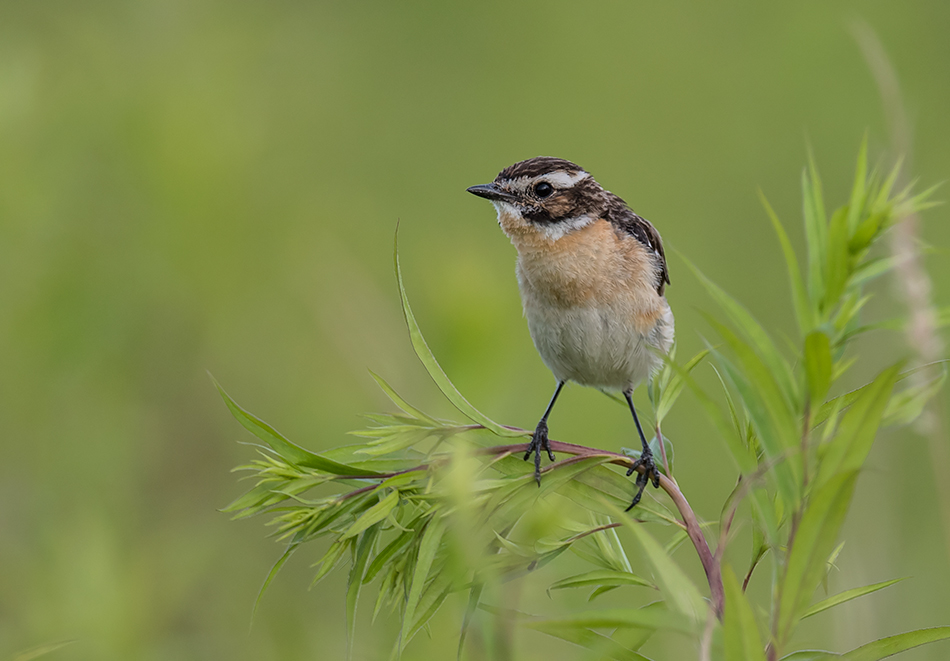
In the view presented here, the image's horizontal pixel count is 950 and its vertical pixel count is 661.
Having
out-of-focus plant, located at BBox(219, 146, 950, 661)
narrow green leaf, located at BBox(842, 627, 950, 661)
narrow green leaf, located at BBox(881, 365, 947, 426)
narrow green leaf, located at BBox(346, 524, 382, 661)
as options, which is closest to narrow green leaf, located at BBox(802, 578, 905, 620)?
out-of-focus plant, located at BBox(219, 146, 950, 661)

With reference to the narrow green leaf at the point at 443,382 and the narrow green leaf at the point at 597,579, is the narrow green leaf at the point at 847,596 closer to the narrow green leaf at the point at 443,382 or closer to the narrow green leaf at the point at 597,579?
the narrow green leaf at the point at 597,579

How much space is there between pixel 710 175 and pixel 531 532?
6600 millimetres

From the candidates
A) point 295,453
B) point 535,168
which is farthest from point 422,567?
point 535,168

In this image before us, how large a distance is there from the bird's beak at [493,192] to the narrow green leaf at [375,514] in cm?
190

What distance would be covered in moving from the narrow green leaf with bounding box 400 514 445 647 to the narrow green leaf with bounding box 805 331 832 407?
604 millimetres

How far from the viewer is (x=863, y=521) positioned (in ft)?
11.9

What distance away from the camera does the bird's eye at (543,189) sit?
3.35m

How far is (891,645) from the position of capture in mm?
1269

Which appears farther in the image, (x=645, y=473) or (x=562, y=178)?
(x=562, y=178)

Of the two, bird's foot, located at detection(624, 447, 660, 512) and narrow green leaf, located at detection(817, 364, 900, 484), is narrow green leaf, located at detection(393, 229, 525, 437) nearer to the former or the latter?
bird's foot, located at detection(624, 447, 660, 512)

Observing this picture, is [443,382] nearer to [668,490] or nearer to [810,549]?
[668,490]

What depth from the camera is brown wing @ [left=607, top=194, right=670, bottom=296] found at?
3555mm

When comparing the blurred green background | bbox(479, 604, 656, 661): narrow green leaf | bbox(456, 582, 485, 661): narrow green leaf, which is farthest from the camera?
the blurred green background

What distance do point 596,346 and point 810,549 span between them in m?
2.04
